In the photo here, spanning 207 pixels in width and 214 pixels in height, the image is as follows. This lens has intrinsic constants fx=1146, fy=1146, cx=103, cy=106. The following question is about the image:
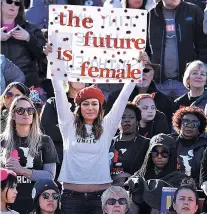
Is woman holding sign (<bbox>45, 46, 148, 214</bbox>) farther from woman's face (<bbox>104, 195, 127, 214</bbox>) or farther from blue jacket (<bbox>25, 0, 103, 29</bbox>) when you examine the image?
blue jacket (<bbox>25, 0, 103, 29</bbox>)

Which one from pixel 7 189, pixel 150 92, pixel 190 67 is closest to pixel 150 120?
pixel 150 92

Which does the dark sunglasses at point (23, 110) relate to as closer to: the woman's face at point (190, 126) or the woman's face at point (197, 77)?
the woman's face at point (190, 126)

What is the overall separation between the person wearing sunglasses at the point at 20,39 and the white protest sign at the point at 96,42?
6.92ft

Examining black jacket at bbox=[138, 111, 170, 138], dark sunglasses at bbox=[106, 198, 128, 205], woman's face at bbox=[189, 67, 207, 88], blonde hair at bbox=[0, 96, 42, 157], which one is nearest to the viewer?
dark sunglasses at bbox=[106, 198, 128, 205]

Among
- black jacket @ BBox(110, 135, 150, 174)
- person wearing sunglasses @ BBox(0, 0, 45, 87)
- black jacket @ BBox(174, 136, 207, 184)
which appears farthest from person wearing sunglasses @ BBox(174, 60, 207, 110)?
person wearing sunglasses @ BBox(0, 0, 45, 87)

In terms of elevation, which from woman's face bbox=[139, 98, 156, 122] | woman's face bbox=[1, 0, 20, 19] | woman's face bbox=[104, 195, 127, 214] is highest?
woman's face bbox=[1, 0, 20, 19]

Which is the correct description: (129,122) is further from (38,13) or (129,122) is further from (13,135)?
(38,13)

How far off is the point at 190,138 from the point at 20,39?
2895 mm

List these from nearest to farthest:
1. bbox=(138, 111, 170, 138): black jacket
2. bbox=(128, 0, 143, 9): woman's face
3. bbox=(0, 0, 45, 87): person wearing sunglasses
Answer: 1. bbox=(138, 111, 170, 138): black jacket
2. bbox=(0, 0, 45, 87): person wearing sunglasses
3. bbox=(128, 0, 143, 9): woman's face

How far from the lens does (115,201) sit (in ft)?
35.9

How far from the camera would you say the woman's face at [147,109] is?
504 inches

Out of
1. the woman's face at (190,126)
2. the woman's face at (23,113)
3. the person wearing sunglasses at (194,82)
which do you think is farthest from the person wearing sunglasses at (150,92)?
the woman's face at (23,113)

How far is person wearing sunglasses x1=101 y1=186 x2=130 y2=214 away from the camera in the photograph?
10.9 m

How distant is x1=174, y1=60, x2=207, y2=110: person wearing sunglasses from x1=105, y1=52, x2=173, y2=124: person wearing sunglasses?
14 cm
